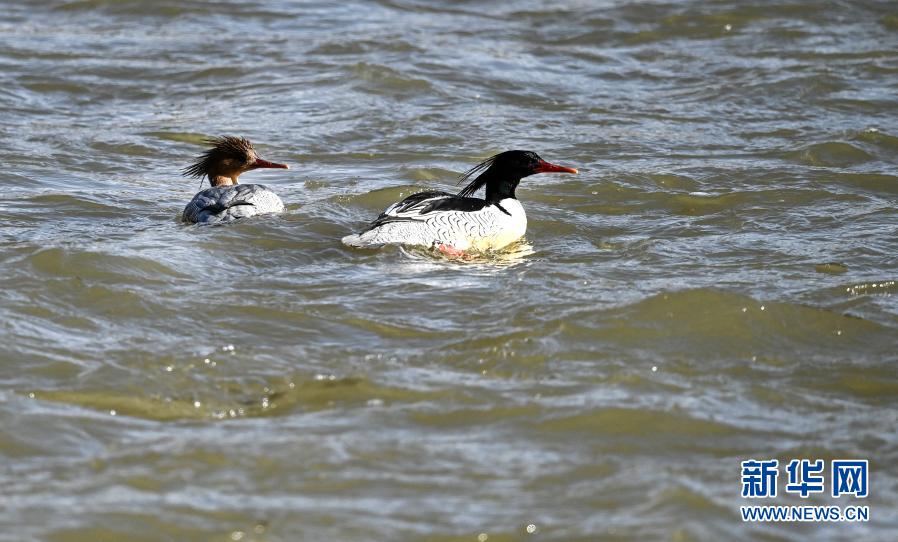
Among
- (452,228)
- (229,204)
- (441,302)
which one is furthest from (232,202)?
(441,302)

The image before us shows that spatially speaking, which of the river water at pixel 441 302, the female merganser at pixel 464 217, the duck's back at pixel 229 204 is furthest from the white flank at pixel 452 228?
the duck's back at pixel 229 204

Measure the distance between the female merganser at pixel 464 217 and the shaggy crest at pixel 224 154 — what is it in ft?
5.51

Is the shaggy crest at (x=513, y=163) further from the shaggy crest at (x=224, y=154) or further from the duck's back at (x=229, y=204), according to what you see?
the shaggy crest at (x=224, y=154)

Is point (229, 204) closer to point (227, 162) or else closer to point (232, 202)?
point (232, 202)

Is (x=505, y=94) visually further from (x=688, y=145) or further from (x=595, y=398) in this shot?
(x=595, y=398)

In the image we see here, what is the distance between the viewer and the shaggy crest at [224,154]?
1069 centimetres

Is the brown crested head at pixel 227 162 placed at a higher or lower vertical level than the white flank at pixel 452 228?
higher

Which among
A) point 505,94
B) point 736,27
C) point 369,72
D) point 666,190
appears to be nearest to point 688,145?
point 666,190

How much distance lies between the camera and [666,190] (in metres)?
11.0

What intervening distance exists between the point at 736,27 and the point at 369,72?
5547 millimetres

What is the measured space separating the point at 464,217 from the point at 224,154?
2.37m

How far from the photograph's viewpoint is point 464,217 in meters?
9.66

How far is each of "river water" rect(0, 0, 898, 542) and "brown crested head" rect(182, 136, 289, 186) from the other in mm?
383

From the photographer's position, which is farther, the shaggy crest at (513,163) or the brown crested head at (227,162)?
the brown crested head at (227,162)
